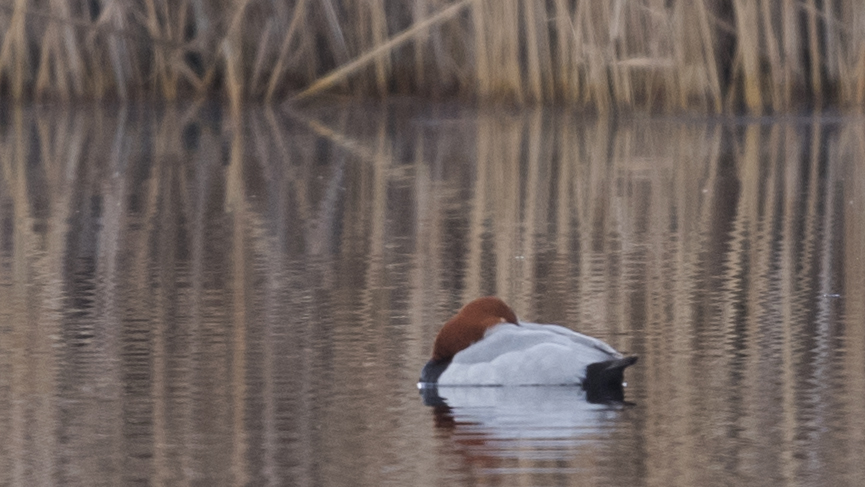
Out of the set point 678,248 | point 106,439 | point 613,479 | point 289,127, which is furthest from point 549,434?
point 289,127

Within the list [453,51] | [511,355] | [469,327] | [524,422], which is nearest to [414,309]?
[469,327]

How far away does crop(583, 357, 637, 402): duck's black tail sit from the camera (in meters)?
4.56

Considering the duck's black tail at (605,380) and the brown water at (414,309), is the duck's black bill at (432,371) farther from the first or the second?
the duck's black tail at (605,380)

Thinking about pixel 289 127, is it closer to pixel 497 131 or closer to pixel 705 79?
pixel 497 131

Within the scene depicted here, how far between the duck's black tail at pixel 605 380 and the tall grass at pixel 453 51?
828 cm

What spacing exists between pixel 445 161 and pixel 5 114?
16.9ft

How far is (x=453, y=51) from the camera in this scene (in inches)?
601

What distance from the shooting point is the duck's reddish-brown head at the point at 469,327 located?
484 centimetres

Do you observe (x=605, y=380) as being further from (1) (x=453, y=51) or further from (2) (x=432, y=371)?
Answer: (1) (x=453, y=51)

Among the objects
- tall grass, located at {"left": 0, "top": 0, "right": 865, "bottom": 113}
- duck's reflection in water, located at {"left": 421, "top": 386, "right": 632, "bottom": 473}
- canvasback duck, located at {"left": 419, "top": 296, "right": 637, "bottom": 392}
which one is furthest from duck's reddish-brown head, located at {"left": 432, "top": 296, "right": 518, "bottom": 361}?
tall grass, located at {"left": 0, "top": 0, "right": 865, "bottom": 113}

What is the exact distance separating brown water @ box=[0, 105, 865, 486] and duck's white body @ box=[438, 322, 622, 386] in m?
0.05

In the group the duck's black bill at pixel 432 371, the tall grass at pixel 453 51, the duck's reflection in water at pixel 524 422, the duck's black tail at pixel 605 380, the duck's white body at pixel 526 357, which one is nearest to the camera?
the duck's reflection in water at pixel 524 422

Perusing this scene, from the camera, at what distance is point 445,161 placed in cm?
1132

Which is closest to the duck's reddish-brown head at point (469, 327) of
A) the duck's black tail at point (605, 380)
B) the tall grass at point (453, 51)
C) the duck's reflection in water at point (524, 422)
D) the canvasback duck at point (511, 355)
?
the canvasback duck at point (511, 355)
